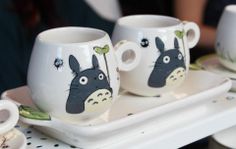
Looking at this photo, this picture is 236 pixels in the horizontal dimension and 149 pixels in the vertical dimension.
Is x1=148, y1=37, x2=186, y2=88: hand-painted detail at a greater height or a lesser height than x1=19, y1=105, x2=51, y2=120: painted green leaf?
greater

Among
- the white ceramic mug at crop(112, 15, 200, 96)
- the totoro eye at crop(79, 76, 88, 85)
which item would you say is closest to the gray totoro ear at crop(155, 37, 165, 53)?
the white ceramic mug at crop(112, 15, 200, 96)

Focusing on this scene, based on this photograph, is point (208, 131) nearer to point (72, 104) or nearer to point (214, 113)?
point (214, 113)

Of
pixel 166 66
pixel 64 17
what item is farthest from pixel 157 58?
pixel 64 17

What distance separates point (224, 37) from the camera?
1.99ft

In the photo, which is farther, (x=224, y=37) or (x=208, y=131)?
(x=224, y=37)

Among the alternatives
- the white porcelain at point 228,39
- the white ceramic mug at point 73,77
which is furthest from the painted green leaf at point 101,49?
the white porcelain at point 228,39

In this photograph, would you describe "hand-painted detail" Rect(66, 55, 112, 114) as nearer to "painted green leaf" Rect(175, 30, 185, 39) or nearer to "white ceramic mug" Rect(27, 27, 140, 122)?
"white ceramic mug" Rect(27, 27, 140, 122)

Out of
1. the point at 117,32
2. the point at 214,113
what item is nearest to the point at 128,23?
the point at 117,32

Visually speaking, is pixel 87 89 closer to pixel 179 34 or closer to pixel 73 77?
pixel 73 77

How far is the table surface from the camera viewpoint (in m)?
0.45

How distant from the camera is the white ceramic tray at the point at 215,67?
0.60 meters

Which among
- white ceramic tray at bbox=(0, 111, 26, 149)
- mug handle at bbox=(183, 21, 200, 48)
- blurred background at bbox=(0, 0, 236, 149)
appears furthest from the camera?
blurred background at bbox=(0, 0, 236, 149)

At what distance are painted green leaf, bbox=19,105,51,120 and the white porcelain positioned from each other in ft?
0.89

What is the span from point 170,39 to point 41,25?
684 mm
